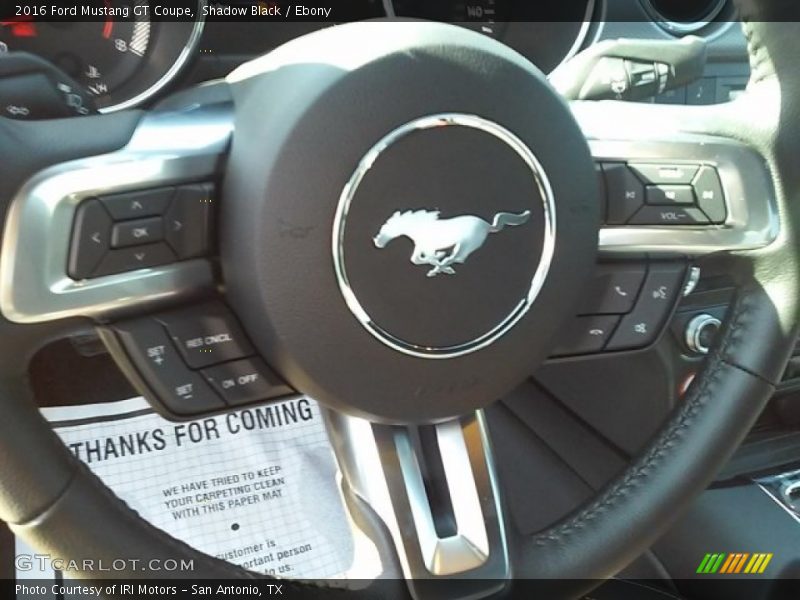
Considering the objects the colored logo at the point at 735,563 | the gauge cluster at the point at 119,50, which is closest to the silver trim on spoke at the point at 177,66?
the gauge cluster at the point at 119,50

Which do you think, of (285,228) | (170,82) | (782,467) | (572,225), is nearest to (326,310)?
(285,228)

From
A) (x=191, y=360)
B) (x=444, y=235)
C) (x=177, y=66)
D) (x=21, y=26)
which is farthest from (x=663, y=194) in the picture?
(x=21, y=26)

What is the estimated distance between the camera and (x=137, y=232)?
1.93ft

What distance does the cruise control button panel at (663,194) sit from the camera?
713 mm

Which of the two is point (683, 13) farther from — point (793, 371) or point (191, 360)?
point (191, 360)

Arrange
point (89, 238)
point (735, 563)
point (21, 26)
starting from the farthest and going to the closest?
point (735, 563)
point (21, 26)
point (89, 238)

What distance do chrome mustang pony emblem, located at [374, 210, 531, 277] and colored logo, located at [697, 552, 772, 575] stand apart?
71 cm

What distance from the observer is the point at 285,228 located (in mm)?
586

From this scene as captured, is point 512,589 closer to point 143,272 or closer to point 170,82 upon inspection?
point 143,272

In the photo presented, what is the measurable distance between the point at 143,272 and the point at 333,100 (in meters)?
0.15

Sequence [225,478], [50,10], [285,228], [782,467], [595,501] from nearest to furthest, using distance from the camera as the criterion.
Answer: [285,228] → [595,501] → [50,10] → [225,478] → [782,467]

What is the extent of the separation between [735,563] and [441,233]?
0.75 m

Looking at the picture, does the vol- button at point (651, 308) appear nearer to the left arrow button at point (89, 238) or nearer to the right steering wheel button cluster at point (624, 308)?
the right steering wheel button cluster at point (624, 308)

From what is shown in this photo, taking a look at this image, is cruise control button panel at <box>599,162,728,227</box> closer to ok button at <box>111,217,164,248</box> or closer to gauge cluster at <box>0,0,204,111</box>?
ok button at <box>111,217,164,248</box>
